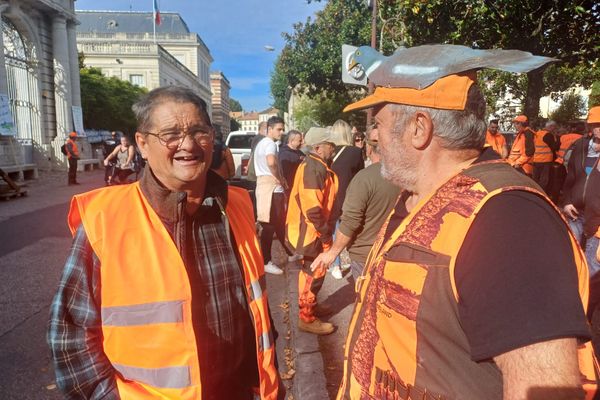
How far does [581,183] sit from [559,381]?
4.01 meters

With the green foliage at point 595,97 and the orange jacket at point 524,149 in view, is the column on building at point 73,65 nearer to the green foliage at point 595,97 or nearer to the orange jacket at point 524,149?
the orange jacket at point 524,149

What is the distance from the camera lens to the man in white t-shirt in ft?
19.5

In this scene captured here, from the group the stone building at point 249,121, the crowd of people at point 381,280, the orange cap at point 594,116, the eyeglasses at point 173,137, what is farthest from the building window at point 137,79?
the stone building at point 249,121

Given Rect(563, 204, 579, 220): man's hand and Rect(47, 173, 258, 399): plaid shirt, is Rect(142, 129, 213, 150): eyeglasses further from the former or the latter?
Rect(563, 204, 579, 220): man's hand

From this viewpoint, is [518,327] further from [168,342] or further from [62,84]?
[62,84]

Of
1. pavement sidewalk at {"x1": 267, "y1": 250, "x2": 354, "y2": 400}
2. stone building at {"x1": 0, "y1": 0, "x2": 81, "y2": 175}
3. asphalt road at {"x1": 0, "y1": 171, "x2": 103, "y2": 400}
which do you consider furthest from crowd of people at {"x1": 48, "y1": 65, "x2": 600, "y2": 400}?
stone building at {"x1": 0, "y1": 0, "x2": 81, "y2": 175}

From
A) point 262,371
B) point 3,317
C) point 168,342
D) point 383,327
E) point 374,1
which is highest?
point 374,1

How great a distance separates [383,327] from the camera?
126 centimetres

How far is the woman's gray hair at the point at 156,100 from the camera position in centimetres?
175

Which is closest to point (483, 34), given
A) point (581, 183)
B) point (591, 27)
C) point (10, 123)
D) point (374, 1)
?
point (591, 27)

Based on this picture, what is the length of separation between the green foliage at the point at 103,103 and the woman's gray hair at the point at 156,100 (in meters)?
32.5

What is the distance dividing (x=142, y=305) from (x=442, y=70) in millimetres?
1267

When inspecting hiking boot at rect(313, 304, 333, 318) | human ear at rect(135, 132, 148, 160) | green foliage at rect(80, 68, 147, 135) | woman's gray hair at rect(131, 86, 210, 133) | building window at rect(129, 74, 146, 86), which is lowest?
hiking boot at rect(313, 304, 333, 318)

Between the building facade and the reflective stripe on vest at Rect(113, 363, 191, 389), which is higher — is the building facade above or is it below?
above
